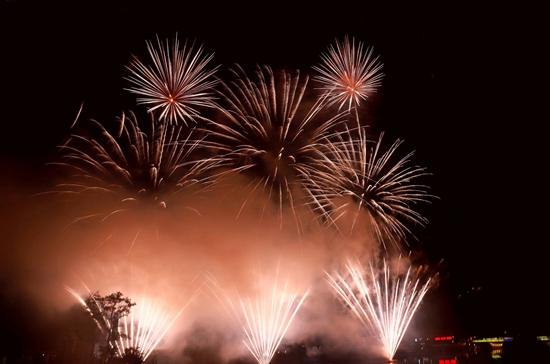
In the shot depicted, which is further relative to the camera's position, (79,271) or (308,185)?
(79,271)

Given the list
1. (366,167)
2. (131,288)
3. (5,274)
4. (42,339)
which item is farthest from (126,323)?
(366,167)

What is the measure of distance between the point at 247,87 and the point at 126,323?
2099cm

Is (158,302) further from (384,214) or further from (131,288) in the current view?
(384,214)

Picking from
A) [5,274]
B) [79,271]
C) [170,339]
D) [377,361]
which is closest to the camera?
[5,274]

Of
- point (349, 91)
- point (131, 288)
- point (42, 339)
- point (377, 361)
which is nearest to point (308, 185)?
point (349, 91)

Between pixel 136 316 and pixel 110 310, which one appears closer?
pixel 110 310

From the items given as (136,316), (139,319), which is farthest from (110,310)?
(136,316)

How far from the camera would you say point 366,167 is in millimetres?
15414

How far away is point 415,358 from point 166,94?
42.3 meters

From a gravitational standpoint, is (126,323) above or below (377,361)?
above

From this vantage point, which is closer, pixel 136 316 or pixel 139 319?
pixel 139 319

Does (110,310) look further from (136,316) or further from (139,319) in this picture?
(136,316)

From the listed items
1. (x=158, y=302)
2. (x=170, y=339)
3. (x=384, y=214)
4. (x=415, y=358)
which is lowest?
(x=415, y=358)

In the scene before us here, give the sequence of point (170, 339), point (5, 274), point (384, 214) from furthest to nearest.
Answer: point (170, 339), point (5, 274), point (384, 214)
